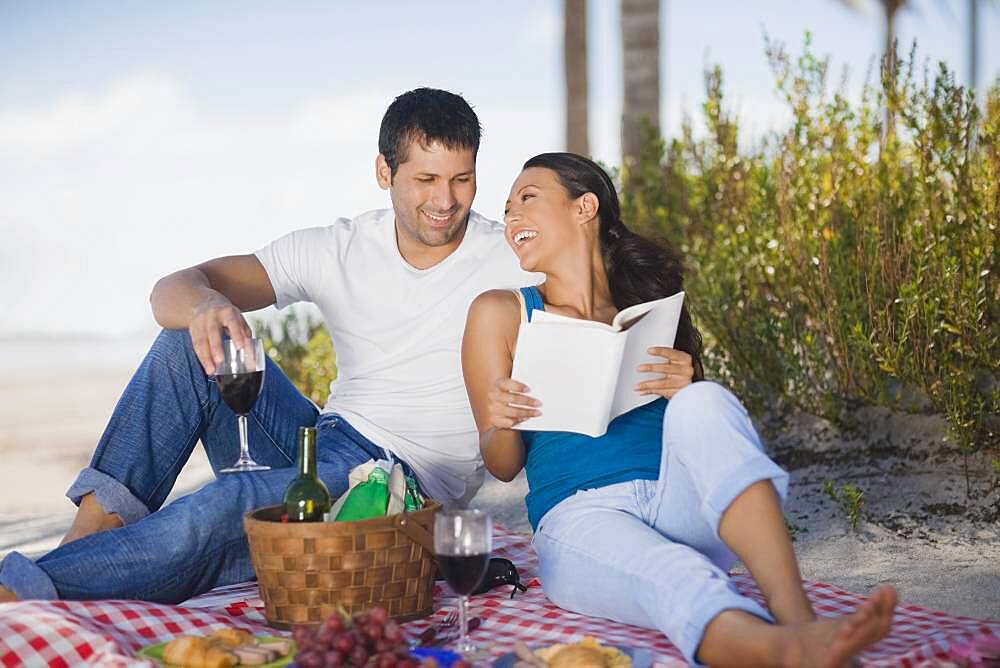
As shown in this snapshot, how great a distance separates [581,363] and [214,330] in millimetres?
980

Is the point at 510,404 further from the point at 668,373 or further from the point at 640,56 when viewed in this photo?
the point at 640,56

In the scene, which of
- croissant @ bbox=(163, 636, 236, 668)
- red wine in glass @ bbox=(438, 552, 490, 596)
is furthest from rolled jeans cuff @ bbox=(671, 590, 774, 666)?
croissant @ bbox=(163, 636, 236, 668)

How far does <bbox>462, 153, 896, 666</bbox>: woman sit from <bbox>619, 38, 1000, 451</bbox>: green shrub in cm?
163

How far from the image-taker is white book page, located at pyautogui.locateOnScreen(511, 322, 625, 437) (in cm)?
282

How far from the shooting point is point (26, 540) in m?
5.55

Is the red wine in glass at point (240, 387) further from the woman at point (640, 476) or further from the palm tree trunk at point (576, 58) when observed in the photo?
the palm tree trunk at point (576, 58)

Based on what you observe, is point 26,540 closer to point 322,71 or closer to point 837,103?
point 837,103

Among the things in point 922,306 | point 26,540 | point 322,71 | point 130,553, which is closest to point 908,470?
point 922,306

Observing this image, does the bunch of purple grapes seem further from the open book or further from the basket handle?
the open book

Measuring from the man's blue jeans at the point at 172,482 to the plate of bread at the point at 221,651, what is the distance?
0.41m

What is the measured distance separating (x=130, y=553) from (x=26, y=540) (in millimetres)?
2864

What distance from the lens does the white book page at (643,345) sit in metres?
2.94

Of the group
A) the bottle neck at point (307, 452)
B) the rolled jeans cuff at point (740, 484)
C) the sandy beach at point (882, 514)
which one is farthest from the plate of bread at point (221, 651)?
the sandy beach at point (882, 514)

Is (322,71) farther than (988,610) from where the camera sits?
Yes
